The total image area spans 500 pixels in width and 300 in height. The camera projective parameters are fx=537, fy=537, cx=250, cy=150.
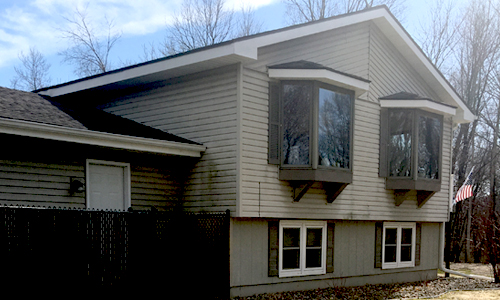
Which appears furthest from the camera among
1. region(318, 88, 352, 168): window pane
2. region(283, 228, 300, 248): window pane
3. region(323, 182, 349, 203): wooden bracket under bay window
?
region(323, 182, 349, 203): wooden bracket under bay window

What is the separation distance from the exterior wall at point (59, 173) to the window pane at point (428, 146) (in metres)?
6.05

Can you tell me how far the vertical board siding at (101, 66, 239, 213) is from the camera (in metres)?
10.3

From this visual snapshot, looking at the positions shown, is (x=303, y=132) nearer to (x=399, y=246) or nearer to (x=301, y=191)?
(x=301, y=191)

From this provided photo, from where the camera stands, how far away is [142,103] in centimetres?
1212

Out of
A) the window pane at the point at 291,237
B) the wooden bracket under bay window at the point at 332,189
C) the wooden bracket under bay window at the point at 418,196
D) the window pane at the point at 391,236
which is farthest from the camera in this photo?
the window pane at the point at 391,236

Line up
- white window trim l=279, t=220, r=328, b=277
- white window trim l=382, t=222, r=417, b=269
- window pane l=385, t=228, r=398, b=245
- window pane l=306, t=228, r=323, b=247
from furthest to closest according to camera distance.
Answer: window pane l=385, t=228, r=398, b=245
white window trim l=382, t=222, r=417, b=269
window pane l=306, t=228, r=323, b=247
white window trim l=279, t=220, r=328, b=277

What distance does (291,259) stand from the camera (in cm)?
1134

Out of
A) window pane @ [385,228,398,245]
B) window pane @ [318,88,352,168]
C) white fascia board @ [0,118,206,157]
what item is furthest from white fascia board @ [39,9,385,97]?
window pane @ [385,228,398,245]

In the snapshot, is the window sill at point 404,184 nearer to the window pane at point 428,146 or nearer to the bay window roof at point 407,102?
the window pane at point 428,146

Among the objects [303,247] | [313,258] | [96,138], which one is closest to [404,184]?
[313,258]

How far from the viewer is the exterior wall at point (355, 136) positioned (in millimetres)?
10344

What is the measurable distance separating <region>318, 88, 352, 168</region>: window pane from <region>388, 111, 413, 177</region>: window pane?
2.06 metres

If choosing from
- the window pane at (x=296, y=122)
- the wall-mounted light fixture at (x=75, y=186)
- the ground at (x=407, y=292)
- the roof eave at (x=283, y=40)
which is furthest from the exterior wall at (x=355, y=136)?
the wall-mounted light fixture at (x=75, y=186)

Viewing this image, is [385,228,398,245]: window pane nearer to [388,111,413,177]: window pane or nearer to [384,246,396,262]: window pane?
[384,246,396,262]: window pane
